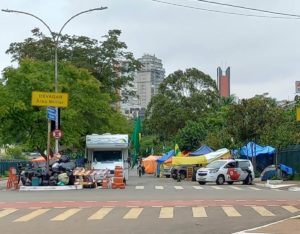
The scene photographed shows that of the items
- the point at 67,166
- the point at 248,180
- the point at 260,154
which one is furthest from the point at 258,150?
the point at 67,166

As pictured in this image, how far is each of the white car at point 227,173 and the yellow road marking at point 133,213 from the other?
22137 mm

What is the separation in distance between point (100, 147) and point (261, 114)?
16.8m

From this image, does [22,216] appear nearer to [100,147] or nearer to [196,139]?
[100,147]

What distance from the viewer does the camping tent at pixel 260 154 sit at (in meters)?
56.3

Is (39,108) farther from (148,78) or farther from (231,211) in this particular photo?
(148,78)

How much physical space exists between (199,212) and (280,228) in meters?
4.32

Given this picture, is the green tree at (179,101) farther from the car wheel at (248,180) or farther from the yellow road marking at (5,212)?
the yellow road marking at (5,212)

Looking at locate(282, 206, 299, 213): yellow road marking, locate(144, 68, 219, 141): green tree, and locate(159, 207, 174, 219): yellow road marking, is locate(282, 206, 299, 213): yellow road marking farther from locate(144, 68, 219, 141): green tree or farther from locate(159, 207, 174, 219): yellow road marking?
locate(144, 68, 219, 141): green tree

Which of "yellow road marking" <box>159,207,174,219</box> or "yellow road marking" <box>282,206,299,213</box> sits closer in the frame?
"yellow road marking" <box>159,207,174,219</box>

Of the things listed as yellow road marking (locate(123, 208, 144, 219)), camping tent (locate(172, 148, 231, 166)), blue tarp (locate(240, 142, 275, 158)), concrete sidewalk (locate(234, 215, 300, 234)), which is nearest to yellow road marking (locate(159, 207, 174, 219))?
yellow road marking (locate(123, 208, 144, 219))

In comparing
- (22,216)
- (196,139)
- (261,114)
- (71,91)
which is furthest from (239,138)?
(22,216)

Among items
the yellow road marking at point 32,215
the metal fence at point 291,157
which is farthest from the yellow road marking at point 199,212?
the metal fence at point 291,157

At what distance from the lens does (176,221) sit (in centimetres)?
1617

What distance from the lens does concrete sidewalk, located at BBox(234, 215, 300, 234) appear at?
45.5 feet
